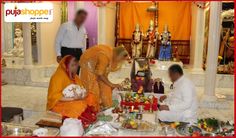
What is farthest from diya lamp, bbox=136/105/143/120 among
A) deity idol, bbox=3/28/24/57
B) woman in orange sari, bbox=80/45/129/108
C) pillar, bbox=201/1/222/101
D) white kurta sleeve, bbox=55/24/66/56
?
deity idol, bbox=3/28/24/57

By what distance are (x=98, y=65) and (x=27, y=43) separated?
3.22m

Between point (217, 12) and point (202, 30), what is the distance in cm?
163

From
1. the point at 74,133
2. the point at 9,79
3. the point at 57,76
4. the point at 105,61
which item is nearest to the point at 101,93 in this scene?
the point at 105,61

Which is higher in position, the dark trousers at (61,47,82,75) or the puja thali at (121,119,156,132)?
the dark trousers at (61,47,82,75)

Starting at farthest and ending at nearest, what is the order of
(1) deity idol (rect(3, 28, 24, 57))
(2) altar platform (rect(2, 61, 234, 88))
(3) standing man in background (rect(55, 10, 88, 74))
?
(1) deity idol (rect(3, 28, 24, 57)) → (2) altar platform (rect(2, 61, 234, 88)) → (3) standing man in background (rect(55, 10, 88, 74))

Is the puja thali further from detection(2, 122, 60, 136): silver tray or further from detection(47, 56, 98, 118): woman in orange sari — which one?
detection(2, 122, 60, 136): silver tray

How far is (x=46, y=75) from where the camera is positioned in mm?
6562

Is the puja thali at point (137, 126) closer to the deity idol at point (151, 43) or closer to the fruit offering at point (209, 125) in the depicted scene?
the fruit offering at point (209, 125)

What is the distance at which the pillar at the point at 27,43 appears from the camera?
5926 millimetres

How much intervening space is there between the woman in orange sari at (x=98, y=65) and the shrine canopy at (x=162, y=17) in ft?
14.7

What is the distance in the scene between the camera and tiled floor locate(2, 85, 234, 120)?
4.12m

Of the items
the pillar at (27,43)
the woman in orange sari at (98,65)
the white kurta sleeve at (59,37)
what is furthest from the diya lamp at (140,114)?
the pillar at (27,43)

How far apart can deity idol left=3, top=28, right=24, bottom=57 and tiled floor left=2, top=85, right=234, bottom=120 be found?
3.90 ft

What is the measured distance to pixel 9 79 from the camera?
6238 millimetres
